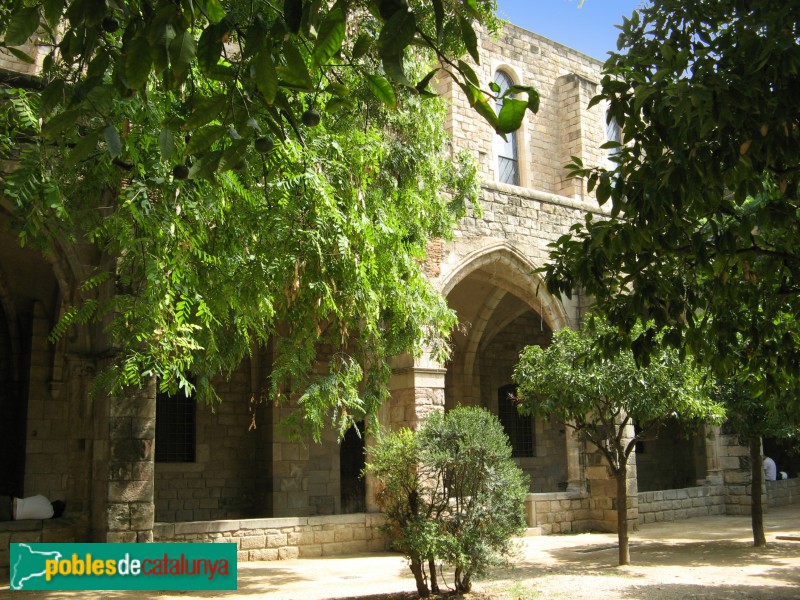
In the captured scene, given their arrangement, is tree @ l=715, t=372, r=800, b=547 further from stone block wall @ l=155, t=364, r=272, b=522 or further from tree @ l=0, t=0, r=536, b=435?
stone block wall @ l=155, t=364, r=272, b=522

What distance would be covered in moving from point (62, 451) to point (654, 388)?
870 centimetres

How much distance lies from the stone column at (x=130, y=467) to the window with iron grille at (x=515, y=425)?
10475 mm

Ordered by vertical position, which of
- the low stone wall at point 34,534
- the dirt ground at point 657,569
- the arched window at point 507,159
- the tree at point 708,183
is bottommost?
the dirt ground at point 657,569

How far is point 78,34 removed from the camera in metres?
2.44

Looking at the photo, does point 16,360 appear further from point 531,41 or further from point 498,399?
point 531,41

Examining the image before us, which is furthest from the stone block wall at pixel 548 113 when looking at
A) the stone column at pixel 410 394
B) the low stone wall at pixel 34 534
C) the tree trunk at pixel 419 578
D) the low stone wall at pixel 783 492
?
the low stone wall at pixel 34 534

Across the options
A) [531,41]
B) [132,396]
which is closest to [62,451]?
[132,396]

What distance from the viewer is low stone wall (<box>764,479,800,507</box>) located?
16766 millimetres

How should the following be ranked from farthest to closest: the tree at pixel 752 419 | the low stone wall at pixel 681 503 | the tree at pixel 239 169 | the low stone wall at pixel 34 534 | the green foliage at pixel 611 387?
the low stone wall at pixel 681 503
the tree at pixel 752 419
the green foliage at pixel 611 387
the low stone wall at pixel 34 534
the tree at pixel 239 169

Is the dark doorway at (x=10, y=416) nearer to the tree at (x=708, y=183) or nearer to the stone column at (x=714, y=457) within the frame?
the tree at (x=708, y=183)

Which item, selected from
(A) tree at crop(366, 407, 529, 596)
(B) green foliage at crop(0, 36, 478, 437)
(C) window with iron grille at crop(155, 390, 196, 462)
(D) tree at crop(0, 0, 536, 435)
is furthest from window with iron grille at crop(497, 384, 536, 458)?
(A) tree at crop(366, 407, 529, 596)

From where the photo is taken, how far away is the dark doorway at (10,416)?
12547 millimetres

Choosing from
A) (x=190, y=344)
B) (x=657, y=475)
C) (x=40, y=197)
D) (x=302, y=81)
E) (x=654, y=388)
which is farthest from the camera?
(x=657, y=475)

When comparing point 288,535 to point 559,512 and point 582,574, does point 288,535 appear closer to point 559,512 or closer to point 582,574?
point 582,574
